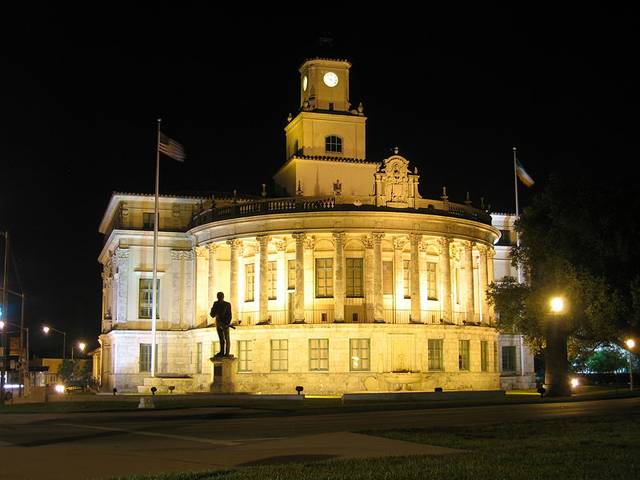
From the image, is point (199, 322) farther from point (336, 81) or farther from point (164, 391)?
point (336, 81)

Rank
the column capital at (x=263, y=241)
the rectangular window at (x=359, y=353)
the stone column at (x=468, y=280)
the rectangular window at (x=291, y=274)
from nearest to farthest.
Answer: the rectangular window at (x=359, y=353), the column capital at (x=263, y=241), the rectangular window at (x=291, y=274), the stone column at (x=468, y=280)

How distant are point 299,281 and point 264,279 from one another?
288 cm

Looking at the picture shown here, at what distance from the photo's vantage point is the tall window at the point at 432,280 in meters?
65.3

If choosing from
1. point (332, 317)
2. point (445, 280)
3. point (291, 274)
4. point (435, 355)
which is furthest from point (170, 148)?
point (435, 355)

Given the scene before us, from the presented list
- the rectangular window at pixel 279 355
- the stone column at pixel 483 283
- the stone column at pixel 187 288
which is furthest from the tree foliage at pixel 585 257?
the stone column at pixel 187 288

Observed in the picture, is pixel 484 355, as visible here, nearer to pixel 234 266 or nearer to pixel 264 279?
pixel 264 279

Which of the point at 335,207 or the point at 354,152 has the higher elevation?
the point at 354,152

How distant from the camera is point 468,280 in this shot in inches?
2603

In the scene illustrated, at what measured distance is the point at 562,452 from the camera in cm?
1853

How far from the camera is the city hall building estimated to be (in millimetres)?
61406

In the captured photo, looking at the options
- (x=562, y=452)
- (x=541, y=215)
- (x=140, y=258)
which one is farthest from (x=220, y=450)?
(x=140, y=258)

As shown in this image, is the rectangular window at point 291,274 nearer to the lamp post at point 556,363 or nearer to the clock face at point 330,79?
the clock face at point 330,79

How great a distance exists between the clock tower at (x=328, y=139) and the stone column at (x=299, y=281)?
32.1ft

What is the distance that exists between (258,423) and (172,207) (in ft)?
151
